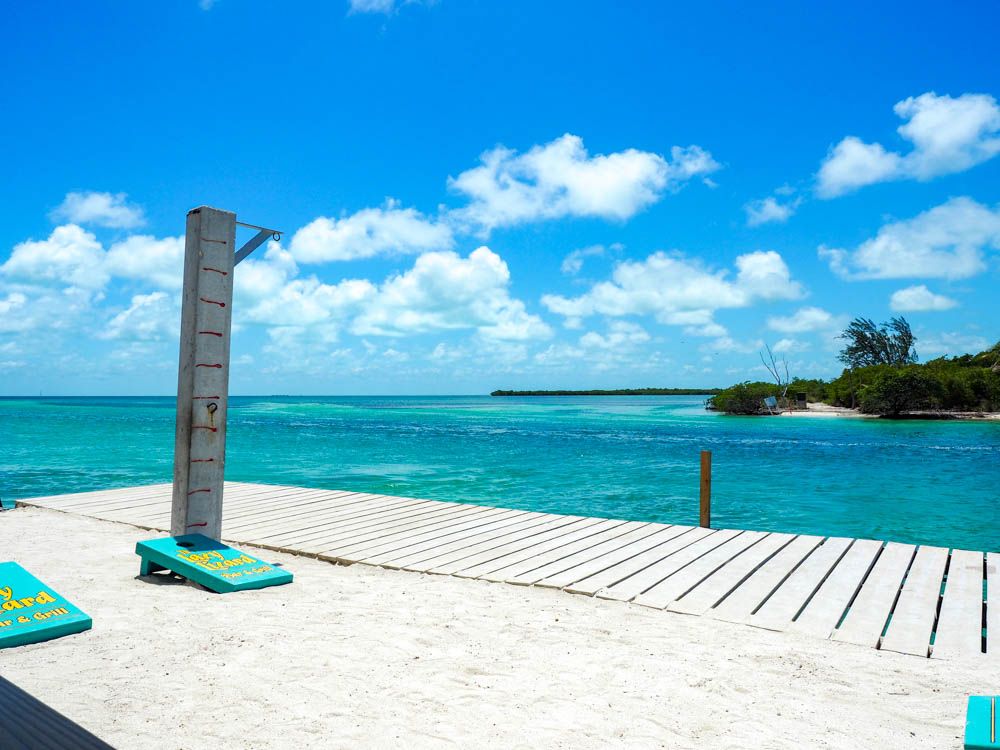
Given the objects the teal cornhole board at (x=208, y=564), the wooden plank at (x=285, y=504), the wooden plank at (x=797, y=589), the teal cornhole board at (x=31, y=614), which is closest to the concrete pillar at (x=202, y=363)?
the teal cornhole board at (x=208, y=564)

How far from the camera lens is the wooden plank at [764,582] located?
418cm

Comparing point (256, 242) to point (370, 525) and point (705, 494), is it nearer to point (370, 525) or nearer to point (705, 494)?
point (370, 525)

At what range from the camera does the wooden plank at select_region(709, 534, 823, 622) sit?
4.18 m

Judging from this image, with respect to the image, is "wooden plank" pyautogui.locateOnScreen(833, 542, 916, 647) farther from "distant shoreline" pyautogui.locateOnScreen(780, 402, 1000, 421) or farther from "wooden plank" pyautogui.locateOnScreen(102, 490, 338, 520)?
"distant shoreline" pyautogui.locateOnScreen(780, 402, 1000, 421)

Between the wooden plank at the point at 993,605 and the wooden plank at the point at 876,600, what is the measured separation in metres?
0.50

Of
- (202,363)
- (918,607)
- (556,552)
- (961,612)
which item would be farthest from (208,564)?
(961,612)

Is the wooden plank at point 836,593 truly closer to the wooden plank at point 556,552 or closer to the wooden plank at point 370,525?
the wooden plank at point 556,552

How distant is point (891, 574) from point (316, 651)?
4154mm

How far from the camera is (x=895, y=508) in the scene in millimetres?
13656

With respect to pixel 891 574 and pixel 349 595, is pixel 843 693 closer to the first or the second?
pixel 891 574

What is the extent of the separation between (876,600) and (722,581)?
0.96 meters

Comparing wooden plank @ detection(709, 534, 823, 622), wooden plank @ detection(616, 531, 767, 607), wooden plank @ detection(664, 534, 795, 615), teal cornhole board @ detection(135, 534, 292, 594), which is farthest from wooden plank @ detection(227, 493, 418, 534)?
wooden plank @ detection(709, 534, 823, 622)

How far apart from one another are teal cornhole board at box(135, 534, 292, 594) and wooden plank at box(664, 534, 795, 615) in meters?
2.46

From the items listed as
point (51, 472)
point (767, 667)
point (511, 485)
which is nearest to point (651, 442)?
point (511, 485)
